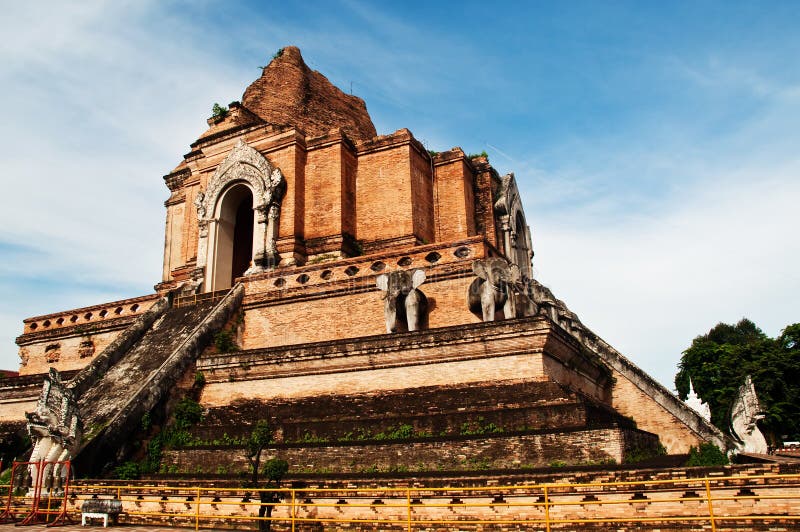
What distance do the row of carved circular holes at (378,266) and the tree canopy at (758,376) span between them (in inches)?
534

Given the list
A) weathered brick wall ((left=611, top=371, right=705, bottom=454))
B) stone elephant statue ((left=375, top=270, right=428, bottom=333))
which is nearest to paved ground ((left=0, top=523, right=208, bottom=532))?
stone elephant statue ((left=375, top=270, right=428, bottom=333))

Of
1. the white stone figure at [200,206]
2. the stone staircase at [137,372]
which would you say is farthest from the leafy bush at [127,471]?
the white stone figure at [200,206]

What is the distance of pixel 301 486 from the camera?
1023cm

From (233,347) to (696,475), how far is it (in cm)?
1165

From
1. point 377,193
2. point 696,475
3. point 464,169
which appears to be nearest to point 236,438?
point 696,475

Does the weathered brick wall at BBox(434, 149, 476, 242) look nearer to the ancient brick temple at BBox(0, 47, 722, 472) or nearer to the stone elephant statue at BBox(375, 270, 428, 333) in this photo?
the ancient brick temple at BBox(0, 47, 722, 472)

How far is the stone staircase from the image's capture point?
12906 mm

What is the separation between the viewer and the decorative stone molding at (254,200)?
802 inches

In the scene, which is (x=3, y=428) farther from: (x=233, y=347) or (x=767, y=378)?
(x=767, y=378)

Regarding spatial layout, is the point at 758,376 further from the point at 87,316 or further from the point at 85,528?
the point at 85,528

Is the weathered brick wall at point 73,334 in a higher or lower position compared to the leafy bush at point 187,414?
higher

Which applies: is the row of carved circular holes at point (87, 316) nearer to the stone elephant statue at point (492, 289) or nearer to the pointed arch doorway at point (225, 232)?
the pointed arch doorway at point (225, 232)

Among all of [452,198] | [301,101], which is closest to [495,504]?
[452,198]

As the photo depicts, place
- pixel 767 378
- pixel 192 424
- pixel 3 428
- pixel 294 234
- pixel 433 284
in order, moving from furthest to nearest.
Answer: pixel 767 378, pixel 294 234, pixel 3 428, pixel 433 284, pixel 192 424
